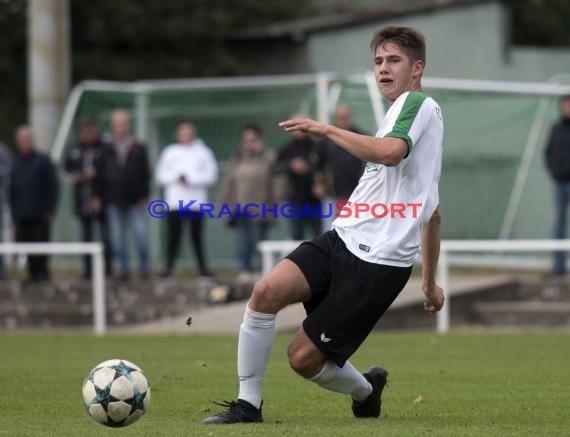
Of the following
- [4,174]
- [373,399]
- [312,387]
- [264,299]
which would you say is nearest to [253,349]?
[264,299]

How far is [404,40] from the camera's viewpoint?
24.9 ft

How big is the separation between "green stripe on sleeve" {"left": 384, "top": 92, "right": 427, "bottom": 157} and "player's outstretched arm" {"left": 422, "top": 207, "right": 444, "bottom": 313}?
2.43ft

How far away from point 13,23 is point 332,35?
797 cm

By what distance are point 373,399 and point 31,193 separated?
37.5 ft

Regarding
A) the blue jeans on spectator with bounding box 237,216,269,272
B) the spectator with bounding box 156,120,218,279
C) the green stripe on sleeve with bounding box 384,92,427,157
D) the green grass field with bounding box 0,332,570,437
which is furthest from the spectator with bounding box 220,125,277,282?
the green stripe on sleeve with bounding box 384,92,427,157

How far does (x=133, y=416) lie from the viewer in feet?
24.6

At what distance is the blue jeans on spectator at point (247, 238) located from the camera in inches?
743

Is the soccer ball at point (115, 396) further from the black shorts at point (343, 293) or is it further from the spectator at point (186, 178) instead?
the spectator at point (186, 178)

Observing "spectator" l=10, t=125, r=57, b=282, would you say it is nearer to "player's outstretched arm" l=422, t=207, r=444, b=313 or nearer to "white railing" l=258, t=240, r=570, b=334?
"white railing" l=258, t=240, r=570, b=334

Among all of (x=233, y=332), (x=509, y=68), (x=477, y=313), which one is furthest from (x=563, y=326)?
(x=509, y=68)

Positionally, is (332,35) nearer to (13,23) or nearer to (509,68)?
(509,68)

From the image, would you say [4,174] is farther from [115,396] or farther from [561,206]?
[115,396]

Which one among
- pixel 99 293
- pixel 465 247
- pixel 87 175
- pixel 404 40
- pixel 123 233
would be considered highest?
pixel 404 40

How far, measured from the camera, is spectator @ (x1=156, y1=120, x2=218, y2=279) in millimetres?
18234
